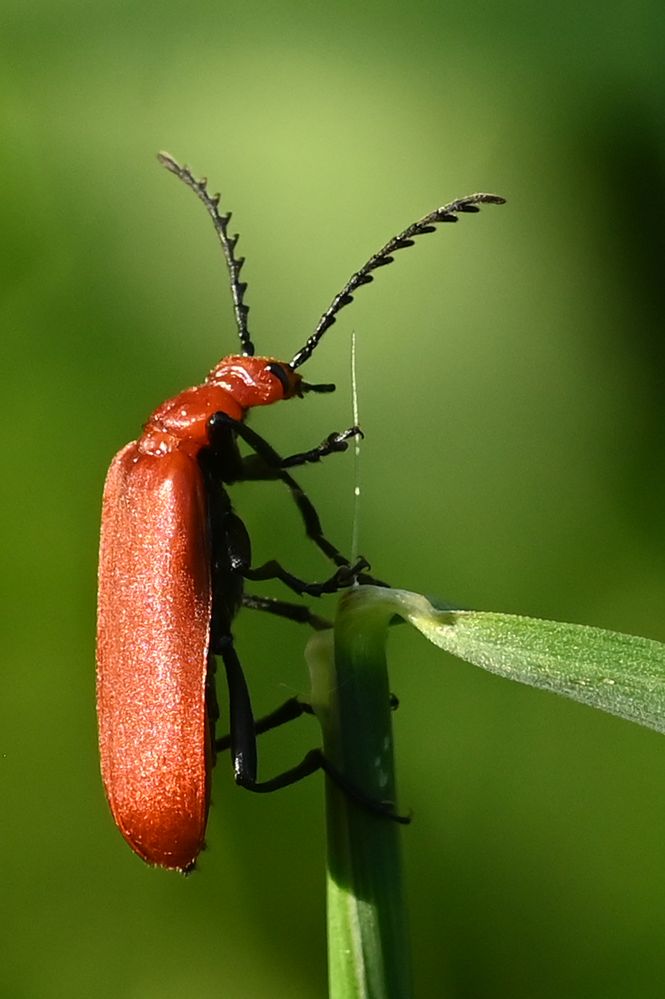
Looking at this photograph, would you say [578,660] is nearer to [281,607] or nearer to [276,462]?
[281,607]

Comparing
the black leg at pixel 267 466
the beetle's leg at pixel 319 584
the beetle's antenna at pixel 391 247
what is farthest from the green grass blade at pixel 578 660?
the black leg at pixel 267 466

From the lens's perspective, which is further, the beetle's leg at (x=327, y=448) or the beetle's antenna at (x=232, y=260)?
the beetle's antenna at (x=232, y=260)

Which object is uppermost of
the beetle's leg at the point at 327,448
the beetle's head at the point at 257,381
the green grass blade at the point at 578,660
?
the beetle's head at the point at 257,381

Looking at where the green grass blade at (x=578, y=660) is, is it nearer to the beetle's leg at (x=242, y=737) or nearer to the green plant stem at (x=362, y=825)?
the green plant stem at (x=362, y=825)

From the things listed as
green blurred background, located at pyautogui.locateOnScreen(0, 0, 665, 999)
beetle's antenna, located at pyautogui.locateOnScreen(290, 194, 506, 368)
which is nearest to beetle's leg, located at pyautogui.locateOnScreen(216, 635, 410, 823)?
green blurred background, located at pyautogui.locateOnScreen(0, 0, 665, 999)

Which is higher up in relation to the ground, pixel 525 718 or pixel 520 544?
pixel 520 544

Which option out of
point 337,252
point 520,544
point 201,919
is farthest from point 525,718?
point 337,252

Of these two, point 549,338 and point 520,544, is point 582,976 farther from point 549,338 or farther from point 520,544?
point 549,338
